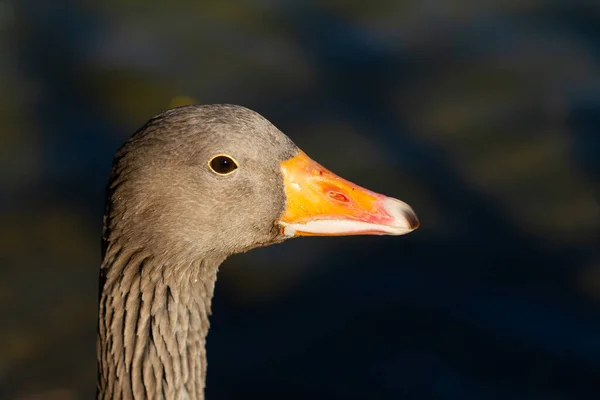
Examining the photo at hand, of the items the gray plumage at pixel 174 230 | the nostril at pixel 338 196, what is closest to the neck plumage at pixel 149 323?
the gray plumage at pixel 174 230

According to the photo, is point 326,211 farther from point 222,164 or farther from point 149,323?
point 149,323

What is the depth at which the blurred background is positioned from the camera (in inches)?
265

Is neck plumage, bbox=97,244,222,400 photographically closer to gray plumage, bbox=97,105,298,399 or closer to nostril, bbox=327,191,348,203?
gray plumage, bbox=97,105,298,399

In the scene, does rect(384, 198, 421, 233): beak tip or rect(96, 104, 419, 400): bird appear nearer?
rect(96, 104, 419, 400): bird

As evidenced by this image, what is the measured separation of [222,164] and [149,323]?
0.89m

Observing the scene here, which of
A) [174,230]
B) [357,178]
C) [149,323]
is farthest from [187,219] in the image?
[357,178]

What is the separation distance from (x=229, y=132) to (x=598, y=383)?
358cm

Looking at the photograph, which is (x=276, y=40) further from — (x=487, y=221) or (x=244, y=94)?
(x=487, y=221)

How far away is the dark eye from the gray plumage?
0.10 ft

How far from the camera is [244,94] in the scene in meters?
8.33

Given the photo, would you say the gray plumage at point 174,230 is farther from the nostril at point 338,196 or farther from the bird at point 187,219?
the nostril at point 338,196

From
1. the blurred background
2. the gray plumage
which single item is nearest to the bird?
the gray plumage

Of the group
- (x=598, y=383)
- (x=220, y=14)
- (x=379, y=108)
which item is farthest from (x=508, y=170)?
(x=220, y=14)

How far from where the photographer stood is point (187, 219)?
443 centimetres
